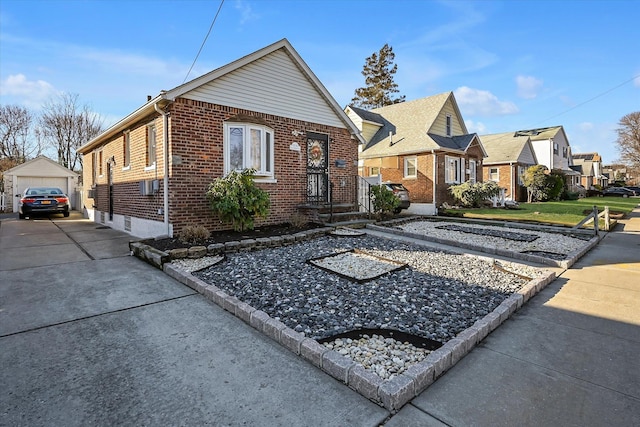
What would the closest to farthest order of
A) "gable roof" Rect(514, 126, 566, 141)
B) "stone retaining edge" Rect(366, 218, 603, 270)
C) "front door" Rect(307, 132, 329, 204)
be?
"stone retaining edge" Rect(366, 218, 603, 270)
"front door" Rect(307, 132, 329, 204)
"gable roof" Rect(514, 126, 566, 141)

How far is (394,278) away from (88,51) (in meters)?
15.0

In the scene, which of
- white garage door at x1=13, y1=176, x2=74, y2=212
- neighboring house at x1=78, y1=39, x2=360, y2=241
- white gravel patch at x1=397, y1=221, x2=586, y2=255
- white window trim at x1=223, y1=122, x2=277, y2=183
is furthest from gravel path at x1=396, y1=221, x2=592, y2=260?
white garage door at x1=13, y1=176, x2=74, y2=212

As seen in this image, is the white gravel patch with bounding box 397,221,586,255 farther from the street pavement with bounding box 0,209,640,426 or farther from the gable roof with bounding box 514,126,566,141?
the gable roof with bounding box 514,126,566,141

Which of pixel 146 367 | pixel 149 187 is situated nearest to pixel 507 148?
pixel 149 187

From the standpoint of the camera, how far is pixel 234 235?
313 inches

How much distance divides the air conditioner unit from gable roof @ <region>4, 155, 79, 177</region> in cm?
1710

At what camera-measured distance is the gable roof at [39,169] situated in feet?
65.6

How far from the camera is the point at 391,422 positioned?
213 centimetres

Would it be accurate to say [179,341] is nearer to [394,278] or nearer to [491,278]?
[394,278]

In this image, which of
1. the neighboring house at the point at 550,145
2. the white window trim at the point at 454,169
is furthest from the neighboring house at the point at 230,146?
the neighboring house at the point at 550,145

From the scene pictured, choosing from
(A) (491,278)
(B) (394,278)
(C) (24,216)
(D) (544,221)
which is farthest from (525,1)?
(C) (24,216)

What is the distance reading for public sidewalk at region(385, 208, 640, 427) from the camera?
7.23 ft

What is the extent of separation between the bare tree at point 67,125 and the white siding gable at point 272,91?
31.1 m

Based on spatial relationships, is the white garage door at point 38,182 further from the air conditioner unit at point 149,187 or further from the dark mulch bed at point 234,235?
the dark mulch bed at point 234,235
